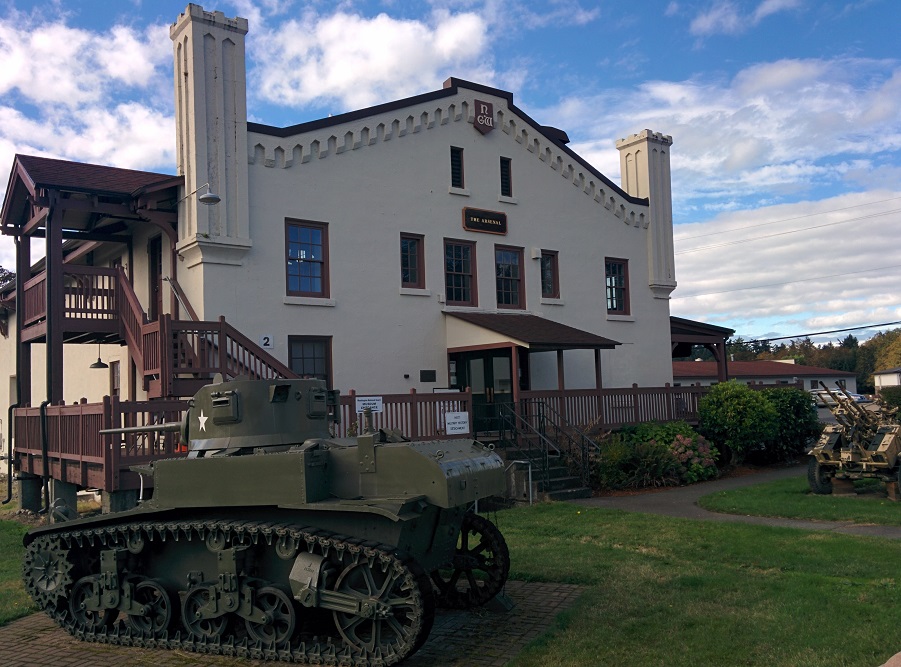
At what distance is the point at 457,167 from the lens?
68.0 feet

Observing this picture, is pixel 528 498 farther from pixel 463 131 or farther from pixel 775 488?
pixel 463 131

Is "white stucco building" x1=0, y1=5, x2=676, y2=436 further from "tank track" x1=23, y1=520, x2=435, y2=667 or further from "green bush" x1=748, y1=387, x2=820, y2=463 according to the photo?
"tank track" x1=23, y1=520, x2=435, y2=667

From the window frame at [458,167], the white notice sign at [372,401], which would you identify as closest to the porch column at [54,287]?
the white notice sign at [372,401]

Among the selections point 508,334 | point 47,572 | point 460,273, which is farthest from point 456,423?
point 47,572

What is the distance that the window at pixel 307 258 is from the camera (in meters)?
17.8

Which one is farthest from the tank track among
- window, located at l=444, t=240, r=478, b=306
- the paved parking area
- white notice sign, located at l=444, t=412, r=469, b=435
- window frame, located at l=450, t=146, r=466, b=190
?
window frame, located at l=450, t=146, r=466, b=190

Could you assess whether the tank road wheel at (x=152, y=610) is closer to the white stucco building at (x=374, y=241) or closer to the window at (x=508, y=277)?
the white stucco building at (x=374, y=241)

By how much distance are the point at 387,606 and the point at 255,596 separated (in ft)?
4.45

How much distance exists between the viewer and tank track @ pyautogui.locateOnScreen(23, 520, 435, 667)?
674 cm

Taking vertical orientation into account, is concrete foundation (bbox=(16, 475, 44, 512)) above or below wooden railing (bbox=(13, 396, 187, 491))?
below

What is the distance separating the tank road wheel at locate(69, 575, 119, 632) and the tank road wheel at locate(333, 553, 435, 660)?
2604 millimetres

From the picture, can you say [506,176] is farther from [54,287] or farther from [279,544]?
[279,544]

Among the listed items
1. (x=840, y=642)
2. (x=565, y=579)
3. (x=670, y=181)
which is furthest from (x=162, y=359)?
(x=670, y=181)

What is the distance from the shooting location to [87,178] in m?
16.7
